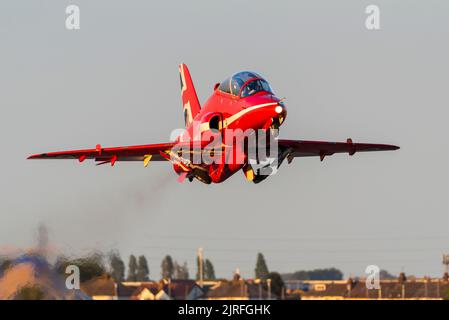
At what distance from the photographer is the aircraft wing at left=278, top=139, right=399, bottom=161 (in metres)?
48.1

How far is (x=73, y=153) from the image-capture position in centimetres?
4925

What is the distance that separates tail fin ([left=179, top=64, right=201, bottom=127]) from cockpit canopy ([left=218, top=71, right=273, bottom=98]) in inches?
370

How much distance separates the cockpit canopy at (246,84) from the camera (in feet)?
148

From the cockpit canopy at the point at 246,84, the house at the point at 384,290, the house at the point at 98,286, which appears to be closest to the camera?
the cockpit canopy at the point at 246,84

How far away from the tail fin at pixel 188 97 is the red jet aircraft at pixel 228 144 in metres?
4.35

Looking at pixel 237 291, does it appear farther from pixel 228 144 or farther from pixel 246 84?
pixel 246 84

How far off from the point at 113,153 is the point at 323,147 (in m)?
9.15

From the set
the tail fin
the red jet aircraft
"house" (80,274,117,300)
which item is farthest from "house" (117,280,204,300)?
the red jet aircraft

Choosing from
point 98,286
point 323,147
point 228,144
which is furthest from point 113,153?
point 323,147

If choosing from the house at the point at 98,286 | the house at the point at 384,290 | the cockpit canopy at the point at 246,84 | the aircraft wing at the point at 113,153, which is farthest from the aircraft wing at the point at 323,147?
the house at the point at 384,290

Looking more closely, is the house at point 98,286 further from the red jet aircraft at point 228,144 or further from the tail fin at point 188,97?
the tail fin at point 188,97
